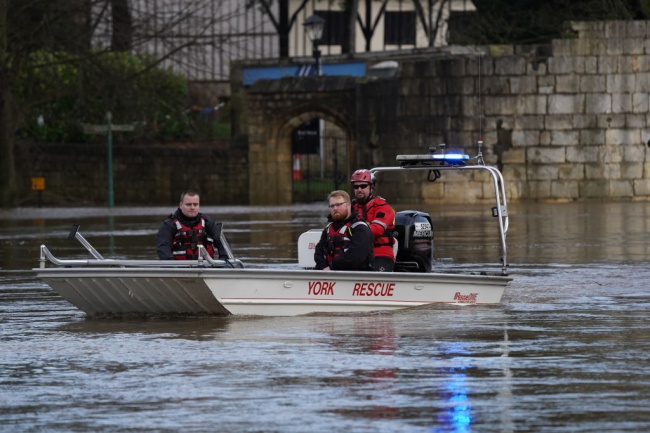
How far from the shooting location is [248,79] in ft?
178

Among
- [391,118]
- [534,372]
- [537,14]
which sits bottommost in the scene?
[534,372]

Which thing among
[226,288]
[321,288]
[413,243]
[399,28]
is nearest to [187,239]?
[226,288]

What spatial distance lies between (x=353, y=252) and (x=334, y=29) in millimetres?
47427

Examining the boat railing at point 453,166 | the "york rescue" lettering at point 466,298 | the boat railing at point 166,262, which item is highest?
the boat railing at point 453,166

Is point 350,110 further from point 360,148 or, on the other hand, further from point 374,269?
point 374,269

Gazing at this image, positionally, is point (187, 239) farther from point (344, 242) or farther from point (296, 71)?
point (296, 71)

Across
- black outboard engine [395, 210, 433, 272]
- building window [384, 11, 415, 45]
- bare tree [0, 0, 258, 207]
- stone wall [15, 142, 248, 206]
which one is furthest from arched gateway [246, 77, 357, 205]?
black outboard engine [395, 210, 433, 272]

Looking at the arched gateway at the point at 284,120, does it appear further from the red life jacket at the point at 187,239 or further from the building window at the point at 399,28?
the red life jacket at the point at 187,239

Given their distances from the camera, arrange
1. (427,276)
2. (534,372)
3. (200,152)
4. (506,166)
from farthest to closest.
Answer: (200,152) → (506,166) → (427,276) → (534,372)

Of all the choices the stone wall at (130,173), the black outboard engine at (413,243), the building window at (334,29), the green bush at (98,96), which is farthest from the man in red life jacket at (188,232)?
the building window at (334,29)

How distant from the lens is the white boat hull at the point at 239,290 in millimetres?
12750

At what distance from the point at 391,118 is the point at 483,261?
2168 cm

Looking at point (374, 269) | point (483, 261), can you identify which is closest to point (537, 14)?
point (483, 261)

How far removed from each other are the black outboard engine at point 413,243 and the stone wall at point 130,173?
109ft
